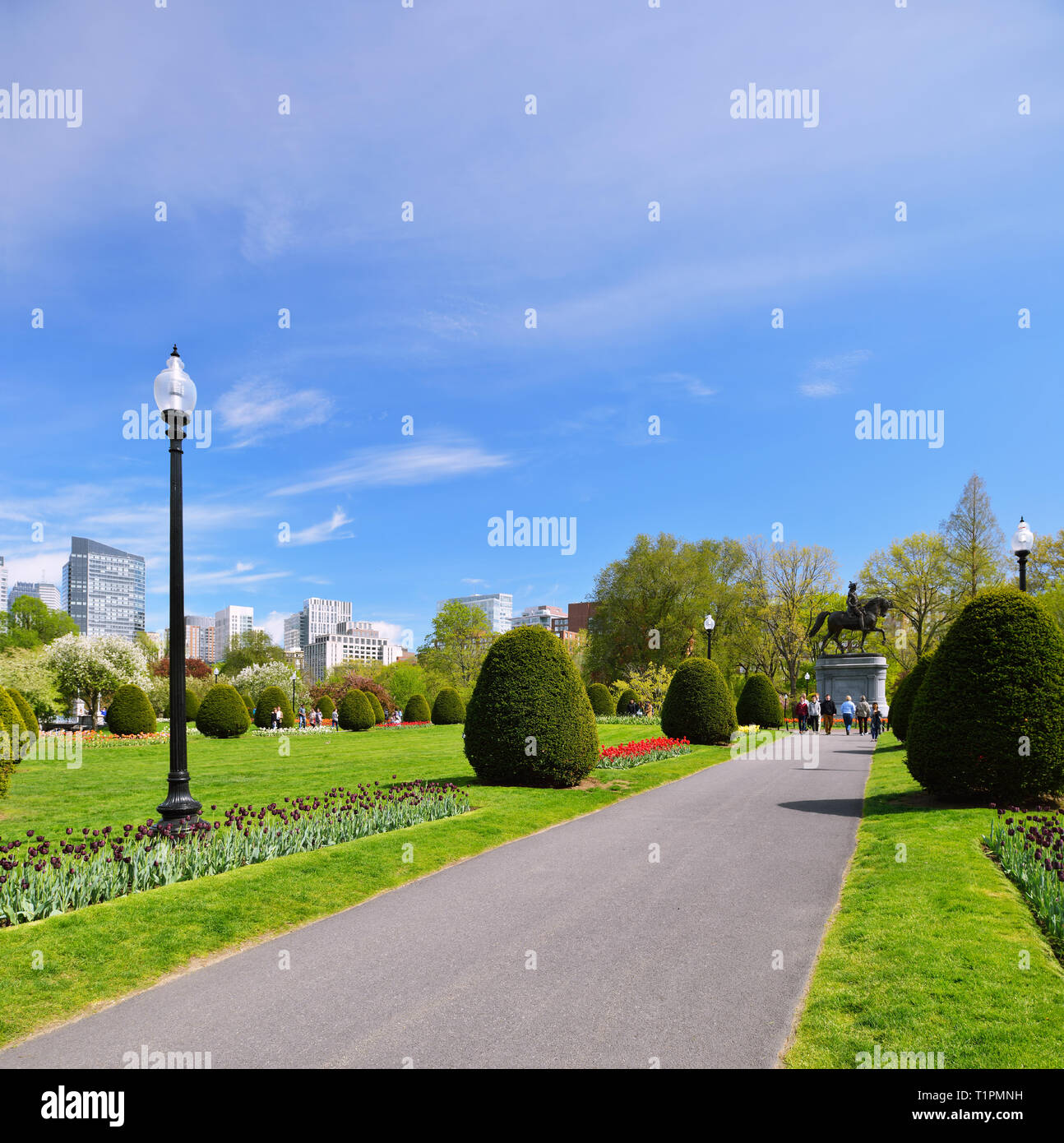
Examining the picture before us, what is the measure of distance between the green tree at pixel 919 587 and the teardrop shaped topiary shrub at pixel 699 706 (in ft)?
89.8

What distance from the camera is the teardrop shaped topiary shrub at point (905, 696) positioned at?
70.8 feet

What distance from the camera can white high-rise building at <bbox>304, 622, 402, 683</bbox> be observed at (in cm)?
17362

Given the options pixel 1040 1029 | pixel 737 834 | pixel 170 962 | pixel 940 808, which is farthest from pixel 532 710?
pixel 1040 1029

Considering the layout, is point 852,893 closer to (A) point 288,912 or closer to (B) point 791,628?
(A) point 288,912

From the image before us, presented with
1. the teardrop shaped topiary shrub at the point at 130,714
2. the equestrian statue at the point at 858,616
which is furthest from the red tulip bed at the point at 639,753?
the teardrop shaped topiary shrub at the point at 130,714

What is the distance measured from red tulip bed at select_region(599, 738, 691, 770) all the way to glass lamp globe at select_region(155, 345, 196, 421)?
35.9ft

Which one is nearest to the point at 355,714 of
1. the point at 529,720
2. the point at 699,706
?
the point at 699,706

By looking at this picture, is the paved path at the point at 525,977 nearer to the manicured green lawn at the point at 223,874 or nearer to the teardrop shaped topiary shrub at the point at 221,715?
the manicured green lawn at the point at 223,874

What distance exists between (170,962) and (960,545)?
51047 millimetres

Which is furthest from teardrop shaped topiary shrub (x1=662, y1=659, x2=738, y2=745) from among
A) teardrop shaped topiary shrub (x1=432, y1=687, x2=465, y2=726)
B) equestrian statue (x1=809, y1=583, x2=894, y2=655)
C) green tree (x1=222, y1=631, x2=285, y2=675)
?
green tree (x1=222, y1=631, x2=285, y2=675)

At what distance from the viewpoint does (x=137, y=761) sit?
75.5 ft

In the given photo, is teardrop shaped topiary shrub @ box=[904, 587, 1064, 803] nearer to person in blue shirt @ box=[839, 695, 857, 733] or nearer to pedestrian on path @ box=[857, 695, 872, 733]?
person in blue shirt @ box=[839, 695, 857, 733]

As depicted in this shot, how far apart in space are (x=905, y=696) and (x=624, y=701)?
73.9 ft

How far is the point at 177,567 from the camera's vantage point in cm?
910
